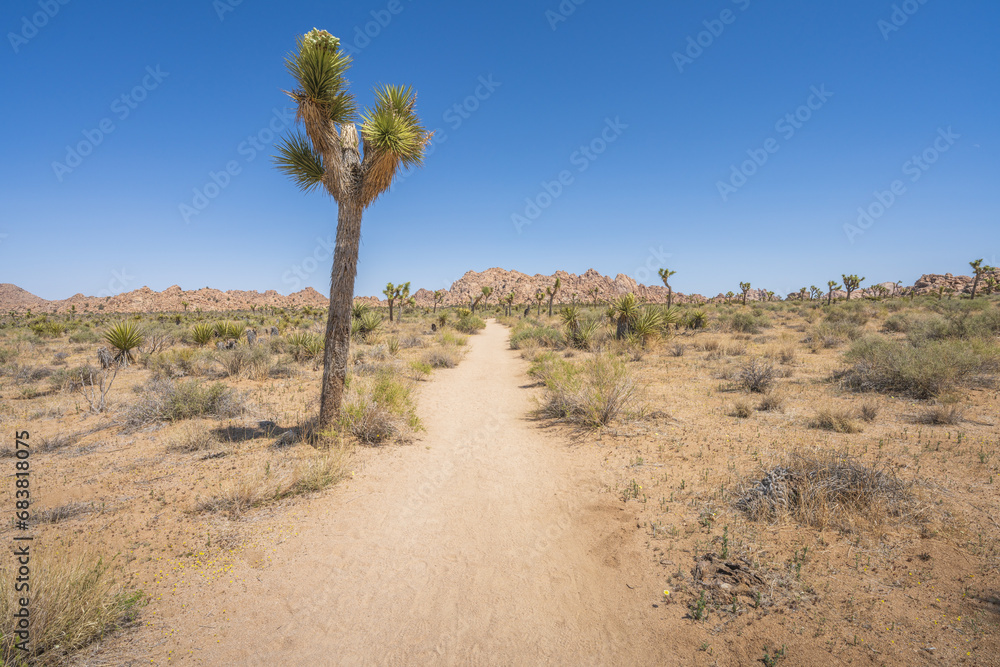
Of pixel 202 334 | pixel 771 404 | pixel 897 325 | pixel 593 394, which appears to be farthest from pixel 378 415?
pixel 897 325

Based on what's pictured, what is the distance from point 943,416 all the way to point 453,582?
8.23 m

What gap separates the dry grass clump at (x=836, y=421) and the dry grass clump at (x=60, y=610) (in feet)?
29.9

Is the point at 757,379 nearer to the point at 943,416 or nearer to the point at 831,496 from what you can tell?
the point at 943,416

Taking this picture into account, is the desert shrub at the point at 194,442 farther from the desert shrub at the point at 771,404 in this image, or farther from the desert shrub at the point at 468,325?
the desert shrub at the point at 468,325

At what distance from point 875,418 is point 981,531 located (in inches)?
155

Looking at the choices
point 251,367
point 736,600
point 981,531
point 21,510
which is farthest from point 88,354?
point 981,531

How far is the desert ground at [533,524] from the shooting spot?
288 centimetres

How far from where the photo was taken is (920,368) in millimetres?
7926

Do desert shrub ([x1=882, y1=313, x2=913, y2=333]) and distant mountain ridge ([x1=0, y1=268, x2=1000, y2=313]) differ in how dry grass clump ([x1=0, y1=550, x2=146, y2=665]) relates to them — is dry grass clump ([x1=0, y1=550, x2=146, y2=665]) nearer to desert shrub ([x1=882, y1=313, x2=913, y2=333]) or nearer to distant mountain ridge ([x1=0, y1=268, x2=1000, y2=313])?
desert shrub ([x1=882, y1=313, x2=913, y2=333])

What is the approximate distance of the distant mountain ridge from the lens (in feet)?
305

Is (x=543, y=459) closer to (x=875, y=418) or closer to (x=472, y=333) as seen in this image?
(x=875, y=418)

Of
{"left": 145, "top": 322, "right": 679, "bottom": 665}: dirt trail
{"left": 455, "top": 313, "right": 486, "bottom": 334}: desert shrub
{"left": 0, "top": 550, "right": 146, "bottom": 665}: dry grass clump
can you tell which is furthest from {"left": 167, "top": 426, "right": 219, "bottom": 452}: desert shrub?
{"left": 455, "top": 313, "right": 486, "bottom": 334}: desert shrub

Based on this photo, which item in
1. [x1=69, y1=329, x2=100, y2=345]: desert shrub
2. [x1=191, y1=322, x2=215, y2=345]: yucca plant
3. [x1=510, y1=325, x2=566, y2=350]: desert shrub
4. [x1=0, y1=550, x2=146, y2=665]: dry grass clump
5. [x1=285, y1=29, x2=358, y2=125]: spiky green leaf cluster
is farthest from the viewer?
[x1=69, y1=329, x2=100, y2=345]: desert shrub

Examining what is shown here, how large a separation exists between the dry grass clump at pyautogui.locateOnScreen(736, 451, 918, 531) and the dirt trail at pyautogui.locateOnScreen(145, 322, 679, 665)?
1508mm
